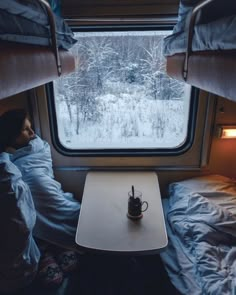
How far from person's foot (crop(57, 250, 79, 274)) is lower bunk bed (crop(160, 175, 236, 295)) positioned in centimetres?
56

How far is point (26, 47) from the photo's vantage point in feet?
3.39

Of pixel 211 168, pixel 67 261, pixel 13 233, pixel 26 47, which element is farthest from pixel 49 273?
pixel 211 168

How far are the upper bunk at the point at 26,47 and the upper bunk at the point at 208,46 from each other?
25.6 inches

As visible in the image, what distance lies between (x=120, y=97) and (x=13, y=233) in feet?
4.51

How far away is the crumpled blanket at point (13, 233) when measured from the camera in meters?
1.39

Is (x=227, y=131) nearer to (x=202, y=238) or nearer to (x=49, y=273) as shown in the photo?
(x=202, y=238)

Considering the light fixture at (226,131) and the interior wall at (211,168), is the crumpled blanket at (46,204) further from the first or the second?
the light fixture at (226,131)

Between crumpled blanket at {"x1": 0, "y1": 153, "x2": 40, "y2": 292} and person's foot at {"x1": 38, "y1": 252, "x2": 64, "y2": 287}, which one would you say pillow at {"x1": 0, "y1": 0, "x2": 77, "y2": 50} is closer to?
crumpled blanket at {"x1": 0, "y1": 153, "x2": 40, "y2": 292}

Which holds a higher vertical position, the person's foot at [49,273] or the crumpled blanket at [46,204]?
the crumpled blanket at [46,204]

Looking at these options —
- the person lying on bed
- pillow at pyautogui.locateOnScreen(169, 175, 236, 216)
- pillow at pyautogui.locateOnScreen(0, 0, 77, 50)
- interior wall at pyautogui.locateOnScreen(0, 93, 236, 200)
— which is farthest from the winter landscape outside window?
pillow at pyautogui.locateOnScreen(0, 0, 77, 50)

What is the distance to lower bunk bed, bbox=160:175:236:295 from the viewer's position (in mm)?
1489

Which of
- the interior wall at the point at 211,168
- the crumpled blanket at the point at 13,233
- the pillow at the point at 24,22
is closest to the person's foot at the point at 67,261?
the crumpled blanket at the point at 13,233

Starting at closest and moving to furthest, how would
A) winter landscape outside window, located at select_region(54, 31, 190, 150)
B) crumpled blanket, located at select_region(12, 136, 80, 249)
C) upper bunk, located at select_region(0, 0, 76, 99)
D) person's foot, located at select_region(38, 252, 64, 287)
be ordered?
upper bunk, located at select_region(0, 0, 76, 99), person's foot, located at select_region(38, 252, 64, 287), crumpled blanket, located at select_region(12, 136, 80, 249), winter landscape outside window, located at select_region(54, 31, 190, 150)

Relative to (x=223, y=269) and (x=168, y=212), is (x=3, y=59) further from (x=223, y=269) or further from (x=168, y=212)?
(x=168, y=212)
